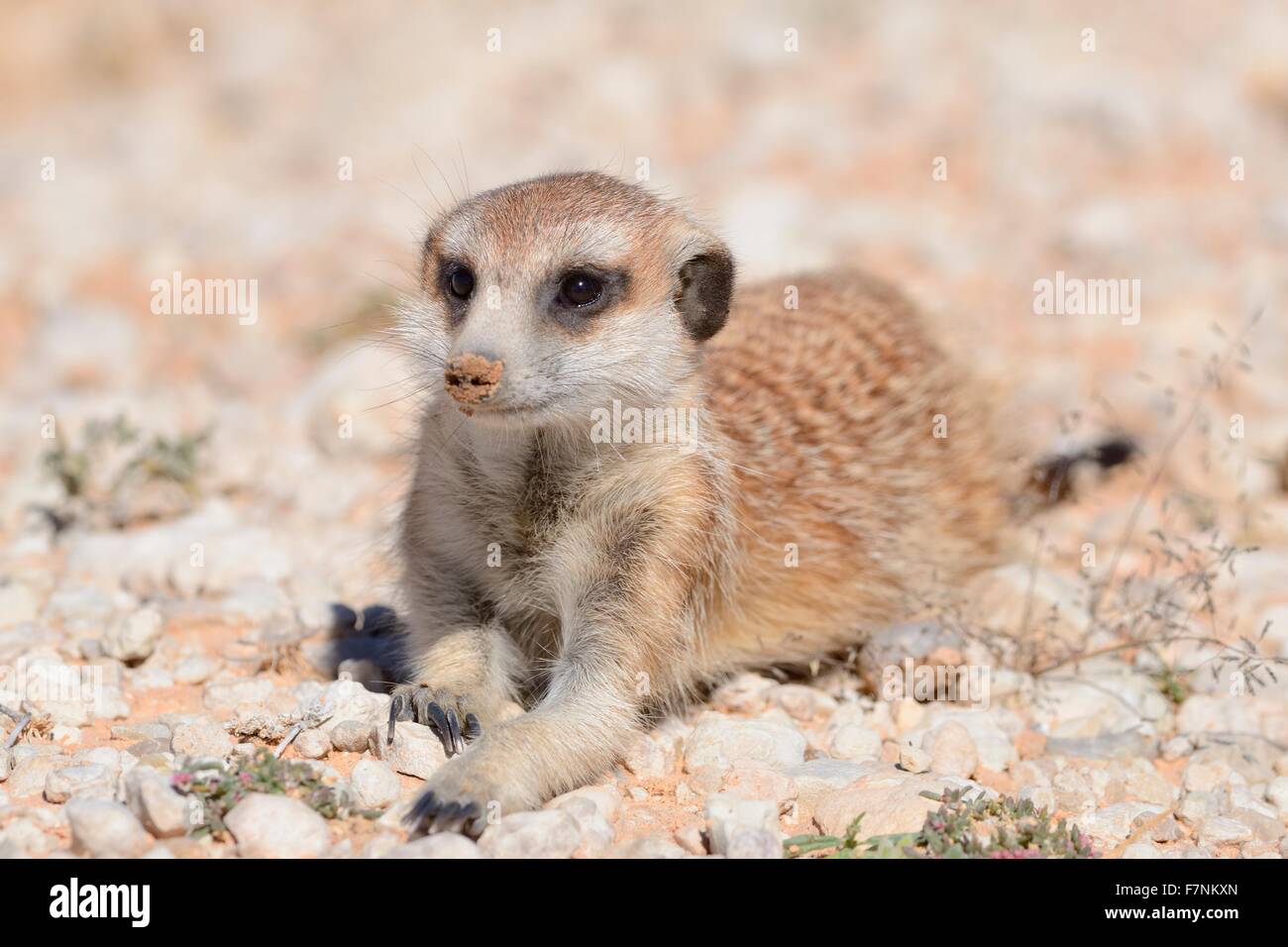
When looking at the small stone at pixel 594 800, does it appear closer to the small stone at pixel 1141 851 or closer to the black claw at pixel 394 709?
the black claw at pixel 394 709

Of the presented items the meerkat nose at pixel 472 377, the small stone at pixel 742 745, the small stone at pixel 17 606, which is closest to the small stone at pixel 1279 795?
the small stone at pixel 742 745

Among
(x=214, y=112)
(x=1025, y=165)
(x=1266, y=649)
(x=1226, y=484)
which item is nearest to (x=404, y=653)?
(x=1266, y=649)

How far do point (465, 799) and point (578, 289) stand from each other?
159 cm

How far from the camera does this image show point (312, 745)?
373cm

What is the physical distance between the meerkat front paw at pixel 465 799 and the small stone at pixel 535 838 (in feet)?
0.23

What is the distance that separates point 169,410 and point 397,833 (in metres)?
4.66

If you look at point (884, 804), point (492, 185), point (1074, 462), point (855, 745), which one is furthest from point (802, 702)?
point (492, 185)

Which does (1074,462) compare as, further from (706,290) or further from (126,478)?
(126,478)

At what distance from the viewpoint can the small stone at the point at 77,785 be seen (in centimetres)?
335

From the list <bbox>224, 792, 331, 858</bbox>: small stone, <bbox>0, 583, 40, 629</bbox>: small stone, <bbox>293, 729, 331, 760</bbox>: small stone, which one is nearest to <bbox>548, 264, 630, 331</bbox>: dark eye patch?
<bbox>293, 729, 331, 760</bbox>: small stone

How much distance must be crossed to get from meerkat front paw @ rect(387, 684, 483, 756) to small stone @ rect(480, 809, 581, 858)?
2.12 feet

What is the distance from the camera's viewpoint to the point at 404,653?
4.66 metres

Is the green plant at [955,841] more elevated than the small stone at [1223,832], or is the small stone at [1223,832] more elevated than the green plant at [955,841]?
the green plant at [955,841]

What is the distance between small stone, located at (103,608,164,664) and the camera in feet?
14.6
